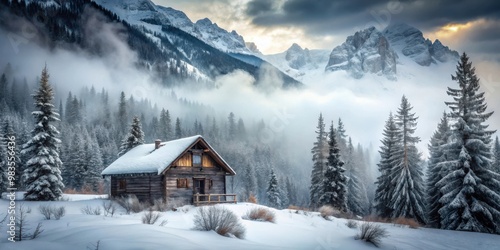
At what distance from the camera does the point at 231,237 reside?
14547 mm

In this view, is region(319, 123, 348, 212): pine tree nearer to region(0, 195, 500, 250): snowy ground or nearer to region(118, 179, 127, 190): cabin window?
region(0, 195, 500, 250): snowy ground

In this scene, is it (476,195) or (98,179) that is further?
(98,179)

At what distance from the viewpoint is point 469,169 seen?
28875mm

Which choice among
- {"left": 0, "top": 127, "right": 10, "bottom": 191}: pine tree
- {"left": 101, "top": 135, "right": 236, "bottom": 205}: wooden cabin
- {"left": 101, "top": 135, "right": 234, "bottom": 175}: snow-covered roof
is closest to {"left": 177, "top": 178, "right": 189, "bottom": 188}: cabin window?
{"left": 101, "top": 135, "right": 236, "bottom": 205}: wooden cabin

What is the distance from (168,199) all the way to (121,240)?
22904 mm

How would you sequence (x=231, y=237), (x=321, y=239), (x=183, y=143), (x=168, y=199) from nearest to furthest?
(x=231, y=237)
(x=321, y=239)
(x=168, y=199)
(x=183, y=143)

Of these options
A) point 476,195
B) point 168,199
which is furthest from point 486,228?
point 168,199

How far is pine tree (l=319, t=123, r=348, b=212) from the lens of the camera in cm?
4169

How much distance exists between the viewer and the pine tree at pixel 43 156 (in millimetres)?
34344

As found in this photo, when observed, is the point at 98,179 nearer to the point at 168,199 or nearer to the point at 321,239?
the point at 168,199

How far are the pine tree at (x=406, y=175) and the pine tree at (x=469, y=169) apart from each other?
641cm

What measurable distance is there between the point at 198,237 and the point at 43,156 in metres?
28.7

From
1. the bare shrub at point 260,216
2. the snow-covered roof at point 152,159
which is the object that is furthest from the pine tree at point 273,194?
the bare shrub at point 260,216

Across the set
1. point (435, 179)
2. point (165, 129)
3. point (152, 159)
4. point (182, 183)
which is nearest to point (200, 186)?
point (182, 183)
